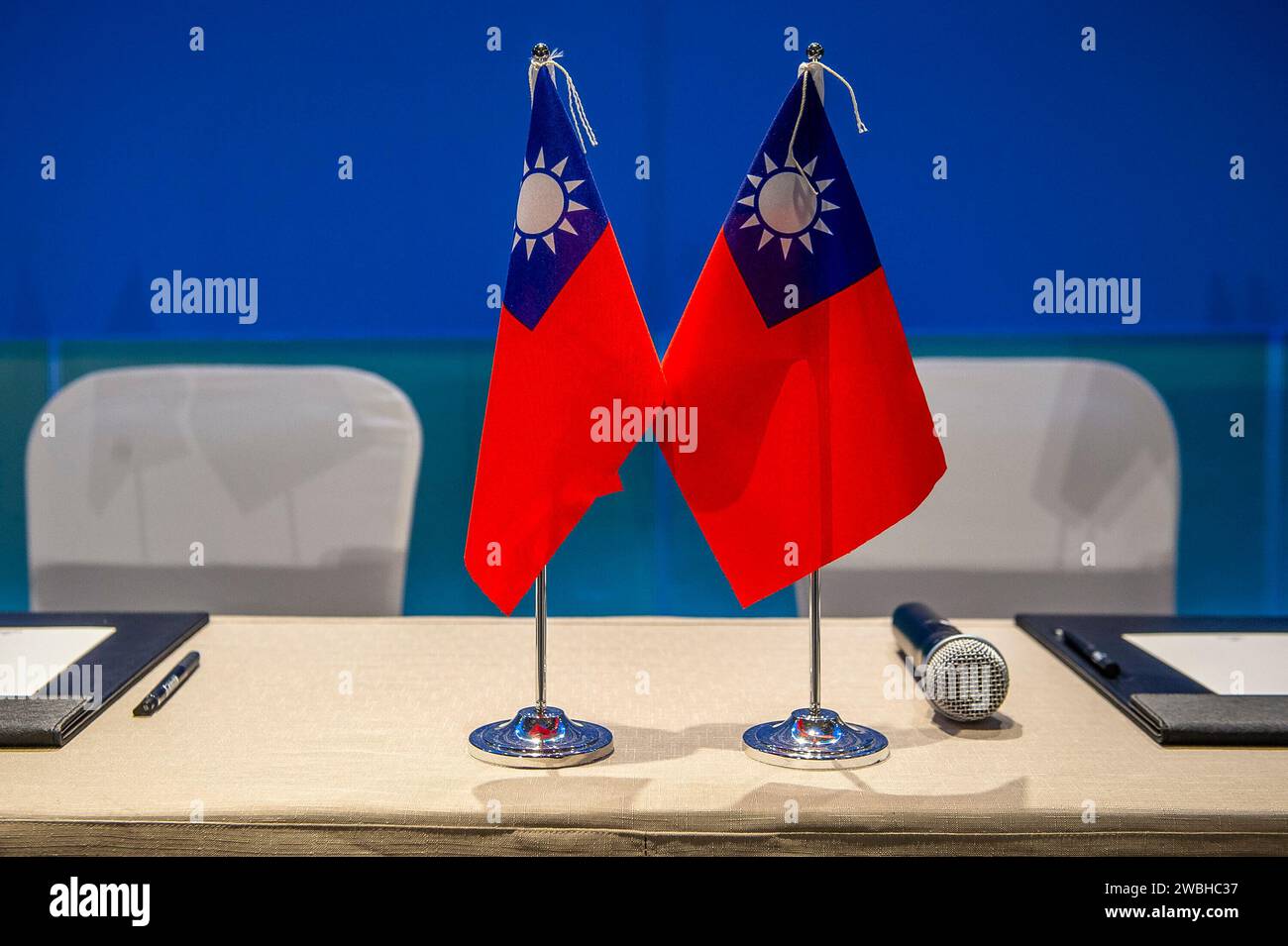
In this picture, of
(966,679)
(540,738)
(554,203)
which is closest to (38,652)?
(540,738)

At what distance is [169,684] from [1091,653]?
3.24 feet

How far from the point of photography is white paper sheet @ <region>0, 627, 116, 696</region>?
1.25m

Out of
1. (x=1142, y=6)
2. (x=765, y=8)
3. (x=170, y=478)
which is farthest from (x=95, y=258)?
(x=1142, y=6)

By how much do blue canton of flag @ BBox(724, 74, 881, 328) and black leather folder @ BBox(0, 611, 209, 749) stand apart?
747 mm

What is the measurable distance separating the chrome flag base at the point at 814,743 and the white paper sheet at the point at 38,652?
2.38 ft

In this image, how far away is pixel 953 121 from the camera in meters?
2.93

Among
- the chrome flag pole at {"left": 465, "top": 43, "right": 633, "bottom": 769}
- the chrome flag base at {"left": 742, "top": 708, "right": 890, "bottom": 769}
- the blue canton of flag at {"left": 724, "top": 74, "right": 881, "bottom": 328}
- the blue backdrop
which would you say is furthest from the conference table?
the blue backdrop

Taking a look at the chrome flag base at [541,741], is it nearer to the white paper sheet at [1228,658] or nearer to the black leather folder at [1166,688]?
the black leather folder at [1166,688]

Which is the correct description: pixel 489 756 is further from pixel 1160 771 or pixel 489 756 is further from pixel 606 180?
pixel 606 180

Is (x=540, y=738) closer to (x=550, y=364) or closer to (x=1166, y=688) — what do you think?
(x=550, y=364)

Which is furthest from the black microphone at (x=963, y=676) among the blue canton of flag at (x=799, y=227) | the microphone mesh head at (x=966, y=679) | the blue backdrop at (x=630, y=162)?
the blue backdrop at (x=630, y=162)

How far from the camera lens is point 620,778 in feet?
3.34

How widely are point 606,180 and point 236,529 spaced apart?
4.38 ft

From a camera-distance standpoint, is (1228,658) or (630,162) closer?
(1228,658)
